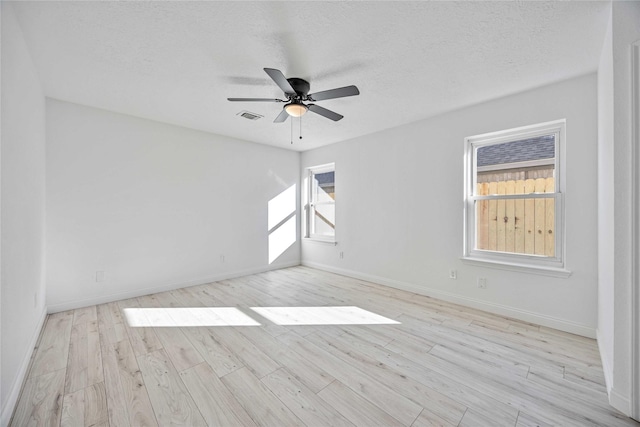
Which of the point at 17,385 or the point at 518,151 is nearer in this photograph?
the point at 17,385

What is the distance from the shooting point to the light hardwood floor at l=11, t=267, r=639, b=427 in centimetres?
155

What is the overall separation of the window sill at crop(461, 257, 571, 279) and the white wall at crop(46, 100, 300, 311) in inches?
137

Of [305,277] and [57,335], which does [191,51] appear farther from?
[305,277]

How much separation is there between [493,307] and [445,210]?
1.26 metres

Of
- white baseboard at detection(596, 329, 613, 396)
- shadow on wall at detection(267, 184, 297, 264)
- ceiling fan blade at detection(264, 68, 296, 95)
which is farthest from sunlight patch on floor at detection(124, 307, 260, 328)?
white baseboard at detection(596, 329, 613, 396)

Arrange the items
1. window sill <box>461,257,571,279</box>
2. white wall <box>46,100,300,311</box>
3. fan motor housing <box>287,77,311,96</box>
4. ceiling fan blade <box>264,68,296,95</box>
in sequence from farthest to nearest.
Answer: white wall <box>46,100,300,311</box>, window sill <box>461,257,571,279</box>, fan motor housing <box>287,77,311,96</box>, ceiling fan blade <box>264,68,296,95</box>

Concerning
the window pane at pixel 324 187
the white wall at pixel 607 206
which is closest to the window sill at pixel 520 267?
the white wall at pixel 607 206

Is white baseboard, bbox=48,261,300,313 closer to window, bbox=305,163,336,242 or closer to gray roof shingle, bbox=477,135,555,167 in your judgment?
window, bbox=305,163,336,242

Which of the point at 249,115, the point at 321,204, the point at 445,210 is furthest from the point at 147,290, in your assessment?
the point at 445,210

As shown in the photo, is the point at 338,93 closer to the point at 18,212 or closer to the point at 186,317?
the point at 18,212

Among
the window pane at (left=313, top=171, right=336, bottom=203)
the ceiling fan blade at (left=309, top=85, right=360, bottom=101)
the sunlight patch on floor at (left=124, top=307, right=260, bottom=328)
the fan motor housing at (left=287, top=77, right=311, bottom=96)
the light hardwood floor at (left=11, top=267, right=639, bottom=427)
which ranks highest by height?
the fan motor housing at (left=287, top=77, right=311, bottom=96)

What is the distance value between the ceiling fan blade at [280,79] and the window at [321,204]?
2.77m

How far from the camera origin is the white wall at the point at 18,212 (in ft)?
5.24

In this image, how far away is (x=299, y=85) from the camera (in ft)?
8.26
